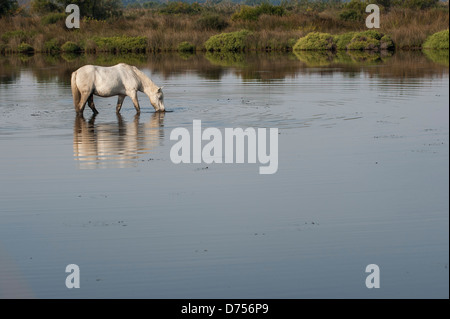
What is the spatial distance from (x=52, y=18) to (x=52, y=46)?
30.1 feet

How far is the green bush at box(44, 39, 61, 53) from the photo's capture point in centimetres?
5366

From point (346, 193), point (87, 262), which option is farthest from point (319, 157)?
point (87, 262)

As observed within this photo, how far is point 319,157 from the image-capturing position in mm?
13531

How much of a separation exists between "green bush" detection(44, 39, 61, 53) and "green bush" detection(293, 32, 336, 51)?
15357 mm

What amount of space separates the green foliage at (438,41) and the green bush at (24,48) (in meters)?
24.6

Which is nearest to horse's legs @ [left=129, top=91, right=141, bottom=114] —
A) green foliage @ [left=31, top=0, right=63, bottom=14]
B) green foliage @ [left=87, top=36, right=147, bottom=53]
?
green foliage @ [left=87, top=36, right=147, bottom=53]

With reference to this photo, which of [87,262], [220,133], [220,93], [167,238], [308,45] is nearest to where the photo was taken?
[87,262]

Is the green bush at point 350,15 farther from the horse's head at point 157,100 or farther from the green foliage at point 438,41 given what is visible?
the horse's head at point 157,100

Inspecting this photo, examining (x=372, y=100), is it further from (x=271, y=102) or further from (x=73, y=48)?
(x=73, y=48)

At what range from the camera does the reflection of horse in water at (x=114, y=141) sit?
13.7 m

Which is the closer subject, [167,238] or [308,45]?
[167,238]

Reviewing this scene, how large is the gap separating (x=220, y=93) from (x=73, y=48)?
29.9m

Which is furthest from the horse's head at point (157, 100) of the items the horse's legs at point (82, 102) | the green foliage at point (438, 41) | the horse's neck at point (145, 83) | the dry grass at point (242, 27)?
the dry grass at point (242, 27)
